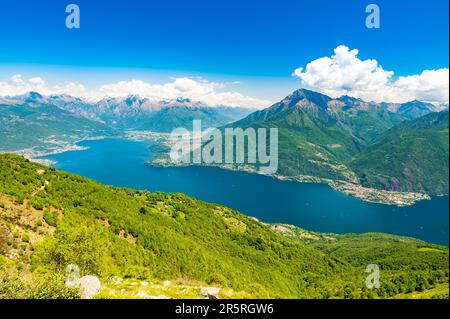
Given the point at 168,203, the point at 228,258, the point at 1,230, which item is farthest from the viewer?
the point at 168,203

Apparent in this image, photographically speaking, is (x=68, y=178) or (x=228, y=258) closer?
(x=68, y=178)


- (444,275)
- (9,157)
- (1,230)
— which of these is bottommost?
(444,275)

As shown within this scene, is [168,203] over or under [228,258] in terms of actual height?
over

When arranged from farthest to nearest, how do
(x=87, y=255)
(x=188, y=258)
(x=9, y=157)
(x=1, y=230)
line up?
1. (x=9, y=157)
2. (x=188, y=258)
3. (x=1, y=230)
4. (x=87, y=255)
